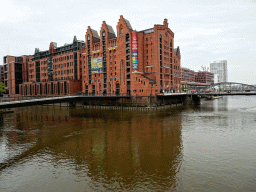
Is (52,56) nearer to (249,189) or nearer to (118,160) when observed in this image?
(118,160)

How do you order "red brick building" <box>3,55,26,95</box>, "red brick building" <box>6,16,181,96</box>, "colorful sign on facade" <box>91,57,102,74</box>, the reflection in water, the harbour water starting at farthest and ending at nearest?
"red brick building" <box>3,55,26,95</box>, "colorful sign on facade" <box>91,57,102,74</box>, "red brick building" <box>6,16,181,96</box>, the reflection in water, the harbour water

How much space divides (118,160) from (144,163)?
3.13 m

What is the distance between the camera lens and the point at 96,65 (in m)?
107

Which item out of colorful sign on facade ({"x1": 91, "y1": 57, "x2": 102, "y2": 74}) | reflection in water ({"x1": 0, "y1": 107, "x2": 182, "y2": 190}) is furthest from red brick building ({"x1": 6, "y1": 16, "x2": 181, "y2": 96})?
reflection in water ({"x1": 0, "y1": 107, "x2": 182, "y2": 190})

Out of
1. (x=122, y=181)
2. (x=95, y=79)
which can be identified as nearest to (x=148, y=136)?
(x=122, y=181)

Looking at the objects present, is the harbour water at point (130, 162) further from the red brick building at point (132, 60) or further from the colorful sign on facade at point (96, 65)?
the colorful sign on facade at point (96, 65)

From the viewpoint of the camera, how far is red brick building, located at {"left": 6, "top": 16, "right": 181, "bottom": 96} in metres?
90.2

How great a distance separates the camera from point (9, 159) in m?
23.4

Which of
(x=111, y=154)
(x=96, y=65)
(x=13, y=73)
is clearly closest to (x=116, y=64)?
(x=96, y=65)

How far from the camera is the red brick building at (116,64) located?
90250 mm

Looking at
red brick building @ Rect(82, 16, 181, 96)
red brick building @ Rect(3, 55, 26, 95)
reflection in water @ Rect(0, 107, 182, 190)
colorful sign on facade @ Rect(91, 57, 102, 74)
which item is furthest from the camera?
red brick building @ Rect(3, 55, 26, 95)

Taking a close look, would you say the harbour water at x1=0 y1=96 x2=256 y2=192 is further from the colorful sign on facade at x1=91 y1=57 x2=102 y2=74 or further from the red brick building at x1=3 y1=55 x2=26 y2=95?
the red brick building at x1=3 y1=55 x2=26 y2=95

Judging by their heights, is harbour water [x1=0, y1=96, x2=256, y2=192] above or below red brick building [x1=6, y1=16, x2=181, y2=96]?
below

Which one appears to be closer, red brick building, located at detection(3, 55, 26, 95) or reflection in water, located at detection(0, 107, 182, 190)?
reflection in water, located at detection(0, 107, 182, 190)
